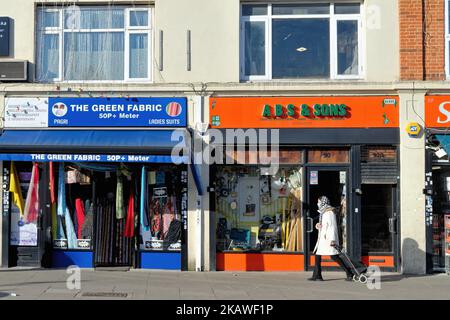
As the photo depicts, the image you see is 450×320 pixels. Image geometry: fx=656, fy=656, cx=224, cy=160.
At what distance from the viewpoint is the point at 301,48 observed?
14.0m

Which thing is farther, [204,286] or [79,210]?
[79,210]

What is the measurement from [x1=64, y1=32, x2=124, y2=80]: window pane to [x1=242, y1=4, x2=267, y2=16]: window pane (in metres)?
2.69

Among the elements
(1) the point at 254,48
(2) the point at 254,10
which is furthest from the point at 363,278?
(2) the point at 254,10

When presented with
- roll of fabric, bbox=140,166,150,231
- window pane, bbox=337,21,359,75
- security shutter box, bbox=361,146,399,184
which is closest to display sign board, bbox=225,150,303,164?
security shutter box, bbox=361,146,399,184

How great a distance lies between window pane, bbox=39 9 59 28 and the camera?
1406cm

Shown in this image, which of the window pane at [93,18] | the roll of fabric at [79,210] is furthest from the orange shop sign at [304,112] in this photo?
the roll of fabric at [79,210]

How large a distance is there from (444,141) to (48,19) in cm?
870

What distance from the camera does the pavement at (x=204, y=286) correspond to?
10.6m

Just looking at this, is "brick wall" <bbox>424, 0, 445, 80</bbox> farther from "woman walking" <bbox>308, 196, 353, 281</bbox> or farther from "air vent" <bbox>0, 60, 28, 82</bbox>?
"air vent" <bbox>0, 60, 28, 82</bbox>

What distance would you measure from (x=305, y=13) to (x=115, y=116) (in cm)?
458

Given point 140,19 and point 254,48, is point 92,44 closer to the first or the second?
point 140,19

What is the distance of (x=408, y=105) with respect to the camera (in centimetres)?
1339

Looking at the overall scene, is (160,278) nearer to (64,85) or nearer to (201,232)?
(201,232)
